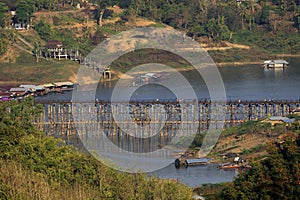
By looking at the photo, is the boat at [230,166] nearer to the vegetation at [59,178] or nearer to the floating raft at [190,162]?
the floating raft at [190,162]

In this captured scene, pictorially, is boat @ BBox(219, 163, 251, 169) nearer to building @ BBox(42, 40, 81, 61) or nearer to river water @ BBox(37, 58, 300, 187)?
river water @ BBox(37, 58, 300, 187)

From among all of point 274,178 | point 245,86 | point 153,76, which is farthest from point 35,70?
point 274,178

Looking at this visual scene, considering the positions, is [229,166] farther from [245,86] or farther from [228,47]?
[228,47]

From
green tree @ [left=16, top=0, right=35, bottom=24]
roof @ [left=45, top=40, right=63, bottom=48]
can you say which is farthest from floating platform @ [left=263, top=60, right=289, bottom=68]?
green tree @ [left=16, top=0, right=35, bottom=24]

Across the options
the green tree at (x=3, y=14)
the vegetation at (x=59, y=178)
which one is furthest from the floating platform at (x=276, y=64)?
the vegetation at (x=59, y=178)

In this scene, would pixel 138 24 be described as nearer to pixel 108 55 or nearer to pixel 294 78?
pixel 108 55

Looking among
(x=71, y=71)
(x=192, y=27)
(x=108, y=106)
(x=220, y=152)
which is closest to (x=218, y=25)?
(x=192, y=27)
